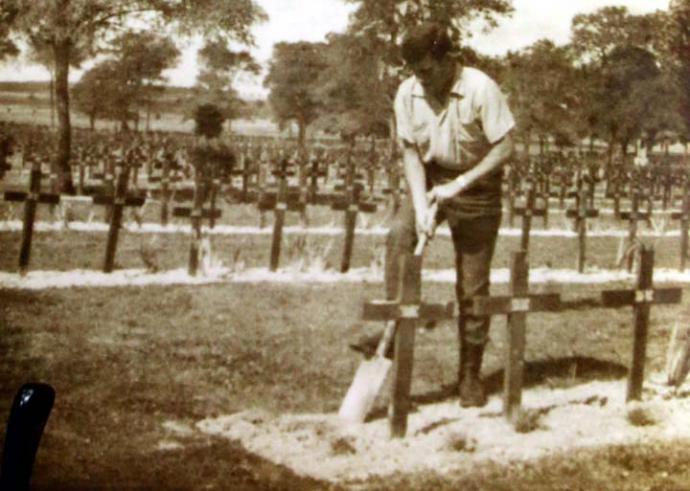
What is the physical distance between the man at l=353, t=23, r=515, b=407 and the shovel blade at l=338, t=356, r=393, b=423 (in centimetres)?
8

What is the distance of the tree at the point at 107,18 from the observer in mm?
2828

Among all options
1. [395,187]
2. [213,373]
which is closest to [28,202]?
[213,373]

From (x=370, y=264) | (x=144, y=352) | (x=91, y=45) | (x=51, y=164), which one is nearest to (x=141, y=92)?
(x=91, y=45)

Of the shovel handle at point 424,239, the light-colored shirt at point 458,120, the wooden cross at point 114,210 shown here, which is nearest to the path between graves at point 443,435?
the shovel handle at point 424,239

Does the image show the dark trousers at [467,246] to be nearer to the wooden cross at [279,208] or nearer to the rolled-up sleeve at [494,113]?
the rolled-up sleeve at [494,113]

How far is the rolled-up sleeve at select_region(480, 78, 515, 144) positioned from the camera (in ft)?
10.2

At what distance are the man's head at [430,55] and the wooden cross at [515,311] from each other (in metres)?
0.56

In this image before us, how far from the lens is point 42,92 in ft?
9.87

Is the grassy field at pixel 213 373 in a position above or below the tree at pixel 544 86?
below

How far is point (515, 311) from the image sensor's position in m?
3.10

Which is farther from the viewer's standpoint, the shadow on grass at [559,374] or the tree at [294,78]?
the shadow on grass at [559,374]

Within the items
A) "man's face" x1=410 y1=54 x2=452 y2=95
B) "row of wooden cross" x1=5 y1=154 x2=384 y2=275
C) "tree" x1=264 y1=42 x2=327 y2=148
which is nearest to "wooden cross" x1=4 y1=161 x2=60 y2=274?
"row of wooden cross" x1=5 y1=154 x2=384 y2=275

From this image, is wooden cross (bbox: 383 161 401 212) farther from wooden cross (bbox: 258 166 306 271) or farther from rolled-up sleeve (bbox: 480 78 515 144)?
rolled-up sleeve (bbox: 480 78 515 144)

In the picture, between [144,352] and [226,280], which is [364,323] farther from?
[226,280]
